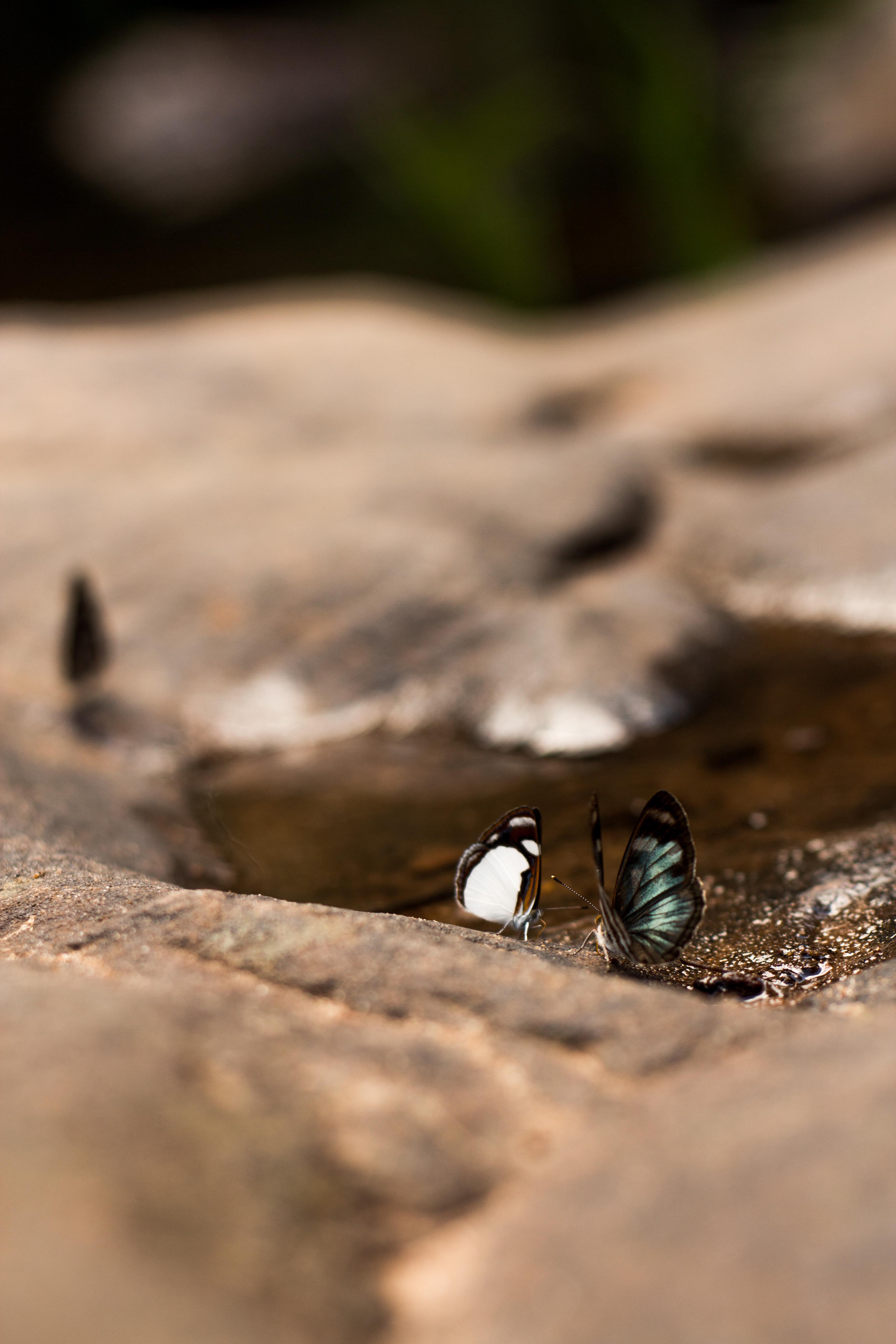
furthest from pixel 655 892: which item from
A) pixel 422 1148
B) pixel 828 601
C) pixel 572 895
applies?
pixel 828 601

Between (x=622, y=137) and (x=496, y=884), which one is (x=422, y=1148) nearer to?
(x=496, y=884)

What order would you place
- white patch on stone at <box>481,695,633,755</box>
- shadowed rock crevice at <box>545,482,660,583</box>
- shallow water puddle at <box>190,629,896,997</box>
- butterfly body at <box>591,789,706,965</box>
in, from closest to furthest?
butterfly body at <box>591,789,706,965</box>, shallow water puddle at <box>190,629,896,997</box>, white patch on stone at <box>481,695,633,755</box>, shadowed rock crevice at <box>545,482,660,583</box>

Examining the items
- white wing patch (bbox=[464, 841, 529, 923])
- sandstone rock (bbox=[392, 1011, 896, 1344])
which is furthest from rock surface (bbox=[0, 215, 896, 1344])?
white wing patch (bbox=[464, 841, 529, 923])

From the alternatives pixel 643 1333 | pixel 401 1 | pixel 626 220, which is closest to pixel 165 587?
pixel 643 1333

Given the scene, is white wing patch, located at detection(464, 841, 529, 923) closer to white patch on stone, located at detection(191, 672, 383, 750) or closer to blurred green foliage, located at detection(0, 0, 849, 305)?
white patch on stone, located at detection(191, 672, 383, 750)

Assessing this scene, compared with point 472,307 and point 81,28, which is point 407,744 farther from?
point 81,28

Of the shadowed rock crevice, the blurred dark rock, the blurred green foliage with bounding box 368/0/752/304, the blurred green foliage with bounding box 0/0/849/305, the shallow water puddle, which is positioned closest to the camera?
the shallow water puddle

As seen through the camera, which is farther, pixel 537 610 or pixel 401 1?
pixel 401 1
